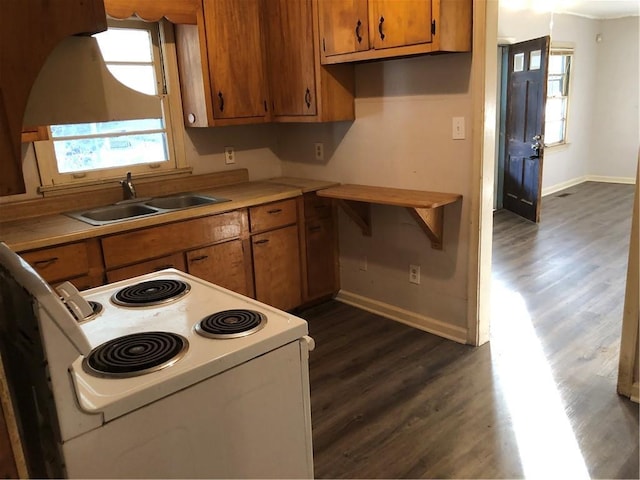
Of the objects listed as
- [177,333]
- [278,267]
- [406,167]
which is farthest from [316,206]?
[177,333]

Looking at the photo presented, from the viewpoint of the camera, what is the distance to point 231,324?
4.64 feet

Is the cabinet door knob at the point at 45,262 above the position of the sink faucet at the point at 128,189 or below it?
below

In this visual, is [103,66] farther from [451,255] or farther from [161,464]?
[451,255]

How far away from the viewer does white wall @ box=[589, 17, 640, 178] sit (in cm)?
761

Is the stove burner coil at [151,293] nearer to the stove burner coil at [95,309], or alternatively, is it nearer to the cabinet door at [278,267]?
the stove burner coil at [95,309]

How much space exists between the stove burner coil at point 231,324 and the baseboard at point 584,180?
686 cm

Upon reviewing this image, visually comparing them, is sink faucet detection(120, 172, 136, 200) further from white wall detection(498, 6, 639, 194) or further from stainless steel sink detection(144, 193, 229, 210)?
white wall detection(498, 6, 639, 194)

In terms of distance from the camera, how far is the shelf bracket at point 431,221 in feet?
9.60

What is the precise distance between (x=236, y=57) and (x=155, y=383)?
261 centimetres

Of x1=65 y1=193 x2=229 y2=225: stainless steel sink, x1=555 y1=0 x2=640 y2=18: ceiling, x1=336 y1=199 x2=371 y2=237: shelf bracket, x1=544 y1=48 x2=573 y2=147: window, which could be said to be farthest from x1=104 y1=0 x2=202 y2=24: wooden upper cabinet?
x1=544 y1=48 x2=573 y2=147: window

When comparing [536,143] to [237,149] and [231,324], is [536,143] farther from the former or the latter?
[231,324]

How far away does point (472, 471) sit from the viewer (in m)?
2.02

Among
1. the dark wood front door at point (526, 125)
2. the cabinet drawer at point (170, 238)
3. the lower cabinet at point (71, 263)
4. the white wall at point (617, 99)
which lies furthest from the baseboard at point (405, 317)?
the white wall at point (617, 99)

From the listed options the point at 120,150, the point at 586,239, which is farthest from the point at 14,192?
the point at 586,239
